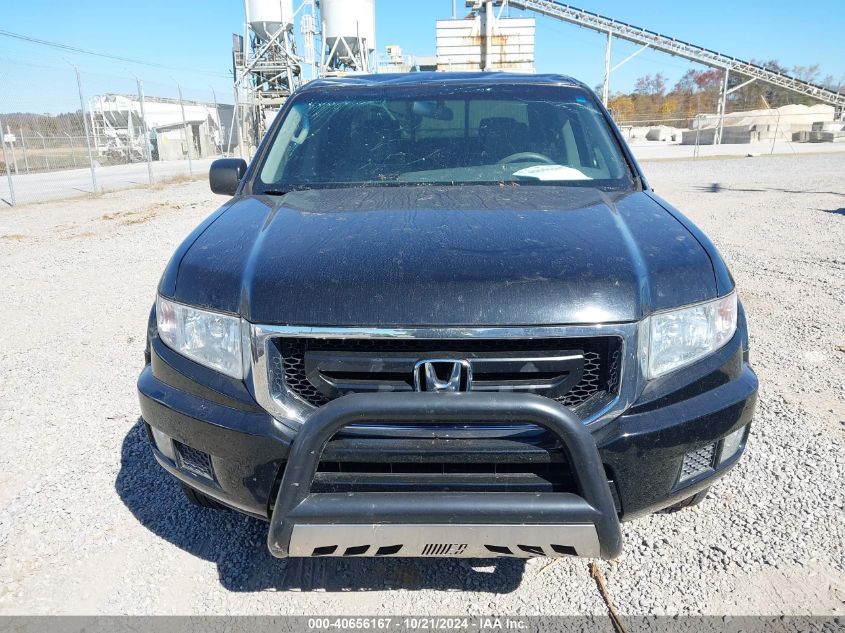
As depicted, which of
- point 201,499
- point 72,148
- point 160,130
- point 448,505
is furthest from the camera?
point 160,130

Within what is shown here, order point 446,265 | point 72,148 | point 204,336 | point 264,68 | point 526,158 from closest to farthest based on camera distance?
point 446,265 < point 204,336 < point 526,158 < point 72,148 < point 264,68

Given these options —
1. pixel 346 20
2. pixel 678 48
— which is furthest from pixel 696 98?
pixel 346 20

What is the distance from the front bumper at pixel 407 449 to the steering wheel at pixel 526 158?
1439 mm

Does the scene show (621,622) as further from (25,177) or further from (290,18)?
(290,18)

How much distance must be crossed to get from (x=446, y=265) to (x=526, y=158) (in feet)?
4.92

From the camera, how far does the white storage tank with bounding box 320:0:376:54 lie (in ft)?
102

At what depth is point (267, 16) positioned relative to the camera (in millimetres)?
30688

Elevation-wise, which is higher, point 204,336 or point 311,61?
point 311,61

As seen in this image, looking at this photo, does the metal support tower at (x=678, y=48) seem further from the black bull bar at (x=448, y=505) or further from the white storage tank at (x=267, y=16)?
the black bull bar at (x=448, y=505)

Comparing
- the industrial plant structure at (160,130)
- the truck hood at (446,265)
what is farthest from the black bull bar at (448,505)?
the industrial plant structure at (160,130)

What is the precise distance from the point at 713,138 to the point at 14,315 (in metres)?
43.5

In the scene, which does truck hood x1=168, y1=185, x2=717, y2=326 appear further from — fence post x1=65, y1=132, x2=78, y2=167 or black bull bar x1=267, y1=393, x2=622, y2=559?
fence post x1=65, y1=132, x2=78, y2=167

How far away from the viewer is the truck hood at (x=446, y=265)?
1882 millimetres

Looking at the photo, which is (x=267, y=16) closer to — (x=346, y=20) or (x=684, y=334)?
(x=346, y=20)
